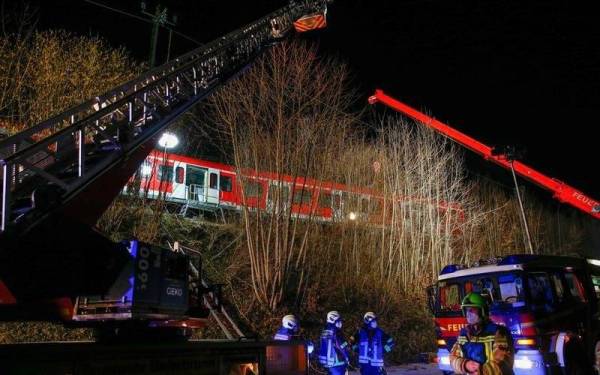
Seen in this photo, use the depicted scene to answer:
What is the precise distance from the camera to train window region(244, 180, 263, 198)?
39.2 ft

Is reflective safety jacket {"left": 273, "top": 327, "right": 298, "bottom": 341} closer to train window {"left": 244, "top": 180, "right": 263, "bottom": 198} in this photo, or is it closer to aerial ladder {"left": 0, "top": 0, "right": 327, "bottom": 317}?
aerial ladder {"left": 0, "top": 0, "right": 327, "bottom": 317}

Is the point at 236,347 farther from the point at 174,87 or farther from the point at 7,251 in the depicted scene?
the point at 174,87

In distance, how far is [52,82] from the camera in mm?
10023

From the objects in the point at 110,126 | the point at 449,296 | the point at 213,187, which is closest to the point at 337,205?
the point at 213,187

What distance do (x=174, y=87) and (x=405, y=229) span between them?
11.0 m

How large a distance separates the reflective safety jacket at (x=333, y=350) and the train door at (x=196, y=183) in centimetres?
1022

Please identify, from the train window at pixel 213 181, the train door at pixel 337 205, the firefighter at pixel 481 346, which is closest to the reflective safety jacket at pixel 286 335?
the firefighter at pixel 481 346

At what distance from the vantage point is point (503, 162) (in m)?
20.7

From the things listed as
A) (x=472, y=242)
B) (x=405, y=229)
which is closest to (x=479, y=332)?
(x=405, y=229)

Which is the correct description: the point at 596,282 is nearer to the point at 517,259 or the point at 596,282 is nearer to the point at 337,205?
the point at 517,259

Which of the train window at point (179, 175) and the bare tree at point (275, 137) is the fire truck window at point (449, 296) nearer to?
the bare tree at point (275, 137)

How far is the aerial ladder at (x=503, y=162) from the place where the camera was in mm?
18359

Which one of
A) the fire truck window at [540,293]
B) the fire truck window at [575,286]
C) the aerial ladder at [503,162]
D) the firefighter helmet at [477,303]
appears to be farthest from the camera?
the aerial ladder at [503,162]

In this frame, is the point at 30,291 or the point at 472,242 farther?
the point at 472,242
